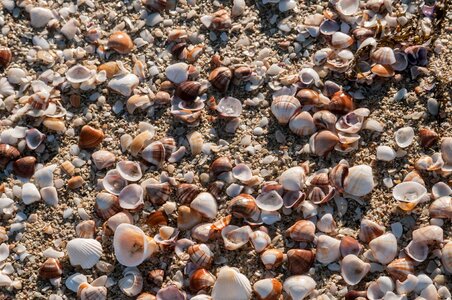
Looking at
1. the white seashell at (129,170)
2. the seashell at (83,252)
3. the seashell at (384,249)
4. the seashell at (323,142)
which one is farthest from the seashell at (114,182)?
the seashell at (384,249)

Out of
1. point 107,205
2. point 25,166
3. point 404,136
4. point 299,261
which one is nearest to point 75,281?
point 107,205

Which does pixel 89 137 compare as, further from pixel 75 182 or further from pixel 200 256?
pixel 200 256

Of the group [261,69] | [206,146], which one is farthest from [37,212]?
[261,69]

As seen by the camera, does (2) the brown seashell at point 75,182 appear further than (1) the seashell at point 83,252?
Yes

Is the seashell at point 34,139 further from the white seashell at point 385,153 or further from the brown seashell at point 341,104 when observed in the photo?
the white seashell at point 385,153

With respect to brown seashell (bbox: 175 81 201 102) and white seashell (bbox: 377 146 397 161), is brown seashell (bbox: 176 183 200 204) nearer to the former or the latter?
brown seashell (bbox: 175 81 201 102)

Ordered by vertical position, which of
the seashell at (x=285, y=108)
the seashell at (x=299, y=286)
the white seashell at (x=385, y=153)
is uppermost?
the seashell at (x=285, y=108)
